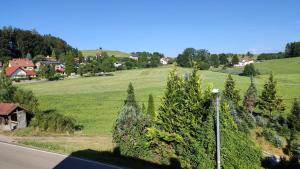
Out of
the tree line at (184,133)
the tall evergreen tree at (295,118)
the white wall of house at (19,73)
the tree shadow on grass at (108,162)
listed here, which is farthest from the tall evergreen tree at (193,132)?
the white wall of house at (19,73)

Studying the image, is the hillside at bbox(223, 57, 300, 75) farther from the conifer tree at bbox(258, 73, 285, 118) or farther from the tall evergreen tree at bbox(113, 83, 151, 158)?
the tall evergreen tree at bbox(113, 83, 151, 158)

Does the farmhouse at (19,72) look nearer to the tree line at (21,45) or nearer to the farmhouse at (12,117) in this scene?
the tree line at (21,45)

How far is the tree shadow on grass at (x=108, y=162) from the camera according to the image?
16.7 m

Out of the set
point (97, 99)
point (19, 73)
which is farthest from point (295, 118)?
point (19, 73)

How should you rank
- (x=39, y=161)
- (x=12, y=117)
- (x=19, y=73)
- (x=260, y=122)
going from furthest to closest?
(x=19, y=73), (x=260, y=122), (x=12, y=117), (x=39, y=161)

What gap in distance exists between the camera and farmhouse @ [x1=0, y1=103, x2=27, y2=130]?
2942cm

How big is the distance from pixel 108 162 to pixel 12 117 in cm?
1683

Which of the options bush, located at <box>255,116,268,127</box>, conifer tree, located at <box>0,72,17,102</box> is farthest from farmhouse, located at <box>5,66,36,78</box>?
bush, located at <box>255,116,268,127</box>

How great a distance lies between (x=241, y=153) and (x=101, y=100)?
168 ft

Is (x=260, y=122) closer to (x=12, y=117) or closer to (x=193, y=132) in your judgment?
(x=193, y=132)

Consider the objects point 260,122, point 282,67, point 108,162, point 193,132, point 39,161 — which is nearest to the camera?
point 108,162

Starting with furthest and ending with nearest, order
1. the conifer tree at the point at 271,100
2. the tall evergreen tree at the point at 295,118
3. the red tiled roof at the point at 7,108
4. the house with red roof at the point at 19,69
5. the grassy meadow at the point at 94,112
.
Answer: the house with red roof at the point at 19,69
the conifer tree at the point at 271,100
the tall evergreen tree at the point at 295,118
the red tiled roof at the point at 7,108
the grassy meadow at the point at 94,112

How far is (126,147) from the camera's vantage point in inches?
779

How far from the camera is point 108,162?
56.8 feet
